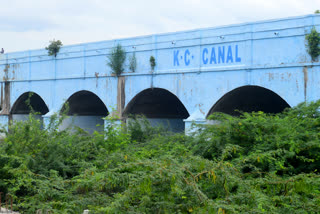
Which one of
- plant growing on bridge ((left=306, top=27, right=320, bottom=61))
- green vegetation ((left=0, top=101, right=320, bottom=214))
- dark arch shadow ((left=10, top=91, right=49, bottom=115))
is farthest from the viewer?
dark arch shadow ((left=10, top=91, right=49, bottom=115))

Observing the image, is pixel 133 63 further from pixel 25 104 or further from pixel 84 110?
pixel 25 104

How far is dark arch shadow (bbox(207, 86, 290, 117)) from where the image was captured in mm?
16547

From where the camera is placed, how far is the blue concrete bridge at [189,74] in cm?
A: 1449

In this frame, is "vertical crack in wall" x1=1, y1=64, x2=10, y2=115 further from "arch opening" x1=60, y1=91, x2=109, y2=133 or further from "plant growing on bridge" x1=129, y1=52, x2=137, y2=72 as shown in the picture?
"plant growing on bridge" x1=129, y1=52, x2=137, y2=72

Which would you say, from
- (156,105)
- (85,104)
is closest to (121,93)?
(156,105)

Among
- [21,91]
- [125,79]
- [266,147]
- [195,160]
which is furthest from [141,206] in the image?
[21,91]

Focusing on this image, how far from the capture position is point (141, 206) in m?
6.16

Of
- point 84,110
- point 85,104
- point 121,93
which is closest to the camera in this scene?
point 121,93

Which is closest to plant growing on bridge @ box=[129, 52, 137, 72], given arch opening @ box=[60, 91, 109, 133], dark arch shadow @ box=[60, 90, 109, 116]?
dark arch shadow @ box=[60, 90, 109, 116]

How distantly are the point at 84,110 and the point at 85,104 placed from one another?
473 millimetres

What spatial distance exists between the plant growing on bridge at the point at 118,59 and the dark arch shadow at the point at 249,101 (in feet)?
17.5

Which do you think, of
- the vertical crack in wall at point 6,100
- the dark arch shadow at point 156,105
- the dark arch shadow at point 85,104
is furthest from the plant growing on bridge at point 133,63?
the vertical crack in wall at point 6,100

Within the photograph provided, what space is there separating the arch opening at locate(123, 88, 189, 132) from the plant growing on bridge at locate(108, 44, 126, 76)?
60.4 inches

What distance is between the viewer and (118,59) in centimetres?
1970
